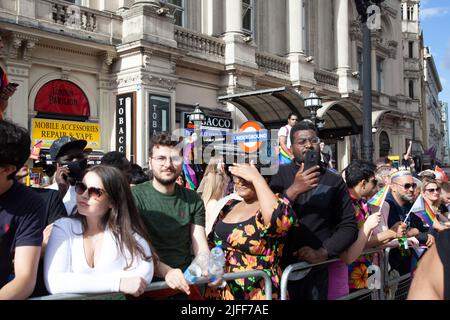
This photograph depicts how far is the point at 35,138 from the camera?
43.9 ft

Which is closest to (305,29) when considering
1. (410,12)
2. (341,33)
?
(341,33)

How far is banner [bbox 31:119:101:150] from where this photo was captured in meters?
13.5

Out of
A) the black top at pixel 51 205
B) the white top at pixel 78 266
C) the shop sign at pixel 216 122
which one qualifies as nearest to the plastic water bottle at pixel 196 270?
the white top at pixel 78 266

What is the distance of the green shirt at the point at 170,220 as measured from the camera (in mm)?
3592

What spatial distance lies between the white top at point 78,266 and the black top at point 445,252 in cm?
170

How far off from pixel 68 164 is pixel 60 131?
10545 mm

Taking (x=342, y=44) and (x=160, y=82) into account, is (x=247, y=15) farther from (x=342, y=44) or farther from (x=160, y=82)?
(x=342, y=44)

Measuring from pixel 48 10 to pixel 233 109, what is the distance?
771 centimetres

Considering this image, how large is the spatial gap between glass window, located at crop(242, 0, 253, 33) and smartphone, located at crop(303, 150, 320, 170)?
56.7 ft

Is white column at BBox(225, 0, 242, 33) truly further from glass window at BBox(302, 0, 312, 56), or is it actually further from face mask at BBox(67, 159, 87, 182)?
face mask at BBox(67, 159, 87, 182)

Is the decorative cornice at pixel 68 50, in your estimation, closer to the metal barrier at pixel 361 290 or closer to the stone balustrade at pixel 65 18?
the stone balustrade at pixel 65 18

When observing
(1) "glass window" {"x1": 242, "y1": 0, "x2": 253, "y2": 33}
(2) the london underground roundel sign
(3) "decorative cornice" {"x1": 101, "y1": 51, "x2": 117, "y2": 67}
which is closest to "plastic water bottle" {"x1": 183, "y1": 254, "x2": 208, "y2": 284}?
(2) the london underground roundel sign
